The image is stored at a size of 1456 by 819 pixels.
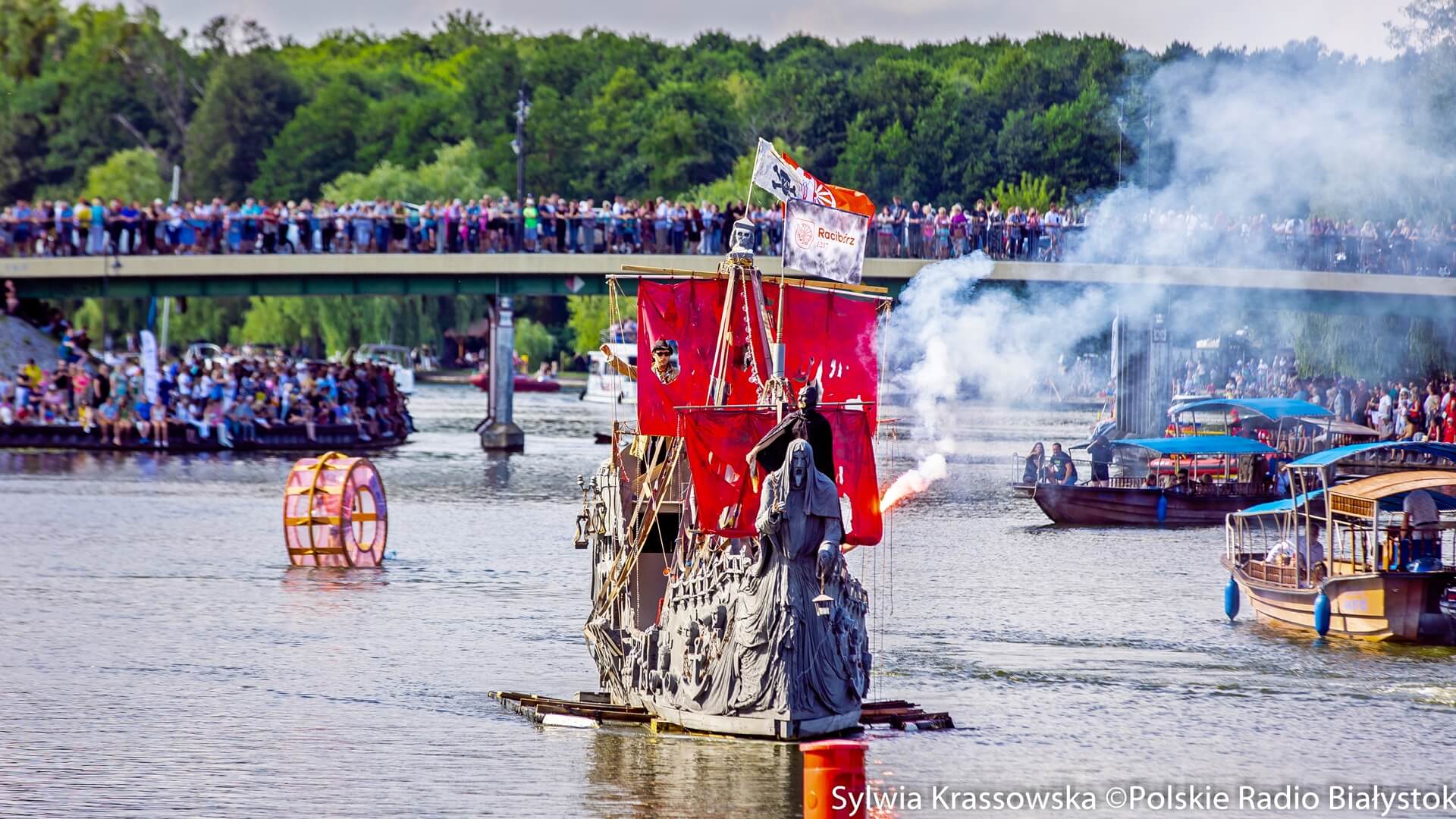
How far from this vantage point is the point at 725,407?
22188mm

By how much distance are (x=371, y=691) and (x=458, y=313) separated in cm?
8494

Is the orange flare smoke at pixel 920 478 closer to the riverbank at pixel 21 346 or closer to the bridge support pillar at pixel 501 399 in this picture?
the bridge support pillar at pixel 501 399

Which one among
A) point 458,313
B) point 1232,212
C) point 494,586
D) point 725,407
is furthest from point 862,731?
point 458,313

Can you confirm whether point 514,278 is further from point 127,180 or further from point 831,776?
point 127,180

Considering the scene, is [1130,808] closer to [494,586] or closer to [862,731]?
[862,731]

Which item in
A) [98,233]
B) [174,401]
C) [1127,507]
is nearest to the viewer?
[1127,507]

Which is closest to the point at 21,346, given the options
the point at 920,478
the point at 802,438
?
the point at 920,478

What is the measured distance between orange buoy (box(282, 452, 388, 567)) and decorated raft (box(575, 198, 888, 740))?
476 inches

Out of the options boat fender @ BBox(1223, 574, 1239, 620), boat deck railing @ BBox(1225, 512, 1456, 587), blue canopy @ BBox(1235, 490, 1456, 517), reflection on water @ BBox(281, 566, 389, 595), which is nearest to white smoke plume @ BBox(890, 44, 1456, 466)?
boat deck railing @ BBox(1225, 512, 1456, 587)

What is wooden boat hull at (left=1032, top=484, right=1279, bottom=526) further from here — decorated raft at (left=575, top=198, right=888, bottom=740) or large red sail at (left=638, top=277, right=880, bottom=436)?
large red sail at (left=638, top=277, right=880, bottom=436)

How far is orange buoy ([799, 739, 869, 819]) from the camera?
15172 mm

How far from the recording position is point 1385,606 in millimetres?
30469

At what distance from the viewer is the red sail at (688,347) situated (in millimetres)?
23469

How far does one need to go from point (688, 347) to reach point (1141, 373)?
37002 millimetres
